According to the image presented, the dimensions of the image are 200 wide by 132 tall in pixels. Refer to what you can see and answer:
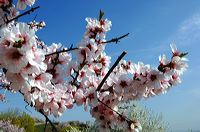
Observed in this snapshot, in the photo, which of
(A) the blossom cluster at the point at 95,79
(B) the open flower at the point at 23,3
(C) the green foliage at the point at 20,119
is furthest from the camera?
(C) the green foliage at the point at 20,119

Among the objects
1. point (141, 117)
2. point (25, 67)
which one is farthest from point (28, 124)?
point (25, 67)

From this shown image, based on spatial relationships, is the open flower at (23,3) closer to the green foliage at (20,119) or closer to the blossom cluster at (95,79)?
the blossom cluster at (95,79)

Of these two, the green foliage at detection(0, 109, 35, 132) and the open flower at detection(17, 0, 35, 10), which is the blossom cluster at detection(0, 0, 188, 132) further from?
the green foliage at detection(0, 109, 35, 132)

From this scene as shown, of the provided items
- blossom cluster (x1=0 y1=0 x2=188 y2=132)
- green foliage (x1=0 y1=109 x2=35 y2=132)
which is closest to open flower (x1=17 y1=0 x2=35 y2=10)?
blossom cluster (x1=0 y1=0 x2=188 y2=132)

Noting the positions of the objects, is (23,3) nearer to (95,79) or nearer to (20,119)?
(95,79)

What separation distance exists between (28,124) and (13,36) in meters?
16.5

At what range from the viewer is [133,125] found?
13.2 ft

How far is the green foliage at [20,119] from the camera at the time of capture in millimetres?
17833

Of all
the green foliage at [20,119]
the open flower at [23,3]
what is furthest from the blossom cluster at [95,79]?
the green foliage at [20,119]

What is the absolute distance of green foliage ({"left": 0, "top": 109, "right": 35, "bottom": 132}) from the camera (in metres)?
17.8

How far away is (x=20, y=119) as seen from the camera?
1861 cm

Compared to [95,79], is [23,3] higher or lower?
higher

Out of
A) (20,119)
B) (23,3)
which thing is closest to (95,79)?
(23,3)

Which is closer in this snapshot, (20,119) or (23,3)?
(23,3)
